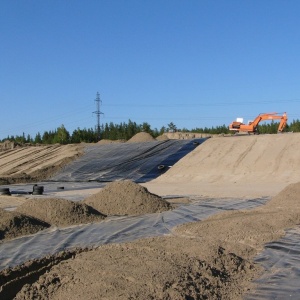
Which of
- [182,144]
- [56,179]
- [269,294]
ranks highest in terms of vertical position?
[182,144]

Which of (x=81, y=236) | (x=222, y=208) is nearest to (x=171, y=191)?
(x=222, y=208)

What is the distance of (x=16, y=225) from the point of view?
28.7 feet

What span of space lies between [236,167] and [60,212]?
16255mm

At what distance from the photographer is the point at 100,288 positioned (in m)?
4.64

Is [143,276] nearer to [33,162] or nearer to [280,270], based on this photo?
[280,270]

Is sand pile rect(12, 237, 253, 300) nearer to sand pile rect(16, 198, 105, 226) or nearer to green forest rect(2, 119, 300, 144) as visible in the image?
sand pile rect(16, 198, 105, 226)

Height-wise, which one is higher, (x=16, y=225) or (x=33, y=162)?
(x=33, y=162)

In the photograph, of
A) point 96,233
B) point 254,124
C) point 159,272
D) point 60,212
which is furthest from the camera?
point 254,124

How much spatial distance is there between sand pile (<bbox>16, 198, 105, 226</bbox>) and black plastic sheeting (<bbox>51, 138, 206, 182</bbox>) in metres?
14.6

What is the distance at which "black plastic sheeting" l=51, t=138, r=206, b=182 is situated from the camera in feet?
86.9

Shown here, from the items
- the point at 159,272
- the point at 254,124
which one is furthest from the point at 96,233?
the point at 254,124

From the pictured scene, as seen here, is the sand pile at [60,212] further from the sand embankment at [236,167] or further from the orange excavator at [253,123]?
the orange excavator at [253,123]

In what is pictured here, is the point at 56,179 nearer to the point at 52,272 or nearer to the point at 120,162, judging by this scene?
the point at 120,162

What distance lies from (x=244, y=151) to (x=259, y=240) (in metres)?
19.8
